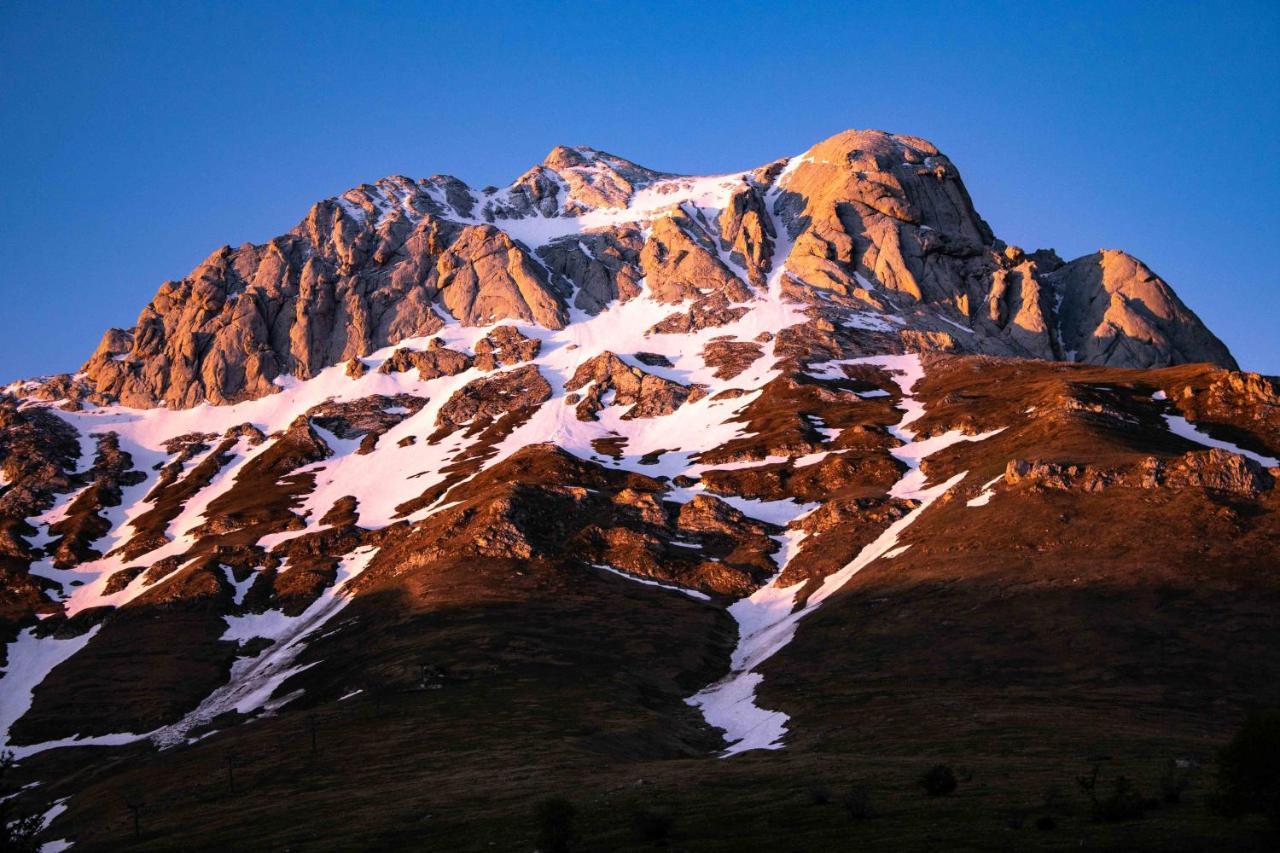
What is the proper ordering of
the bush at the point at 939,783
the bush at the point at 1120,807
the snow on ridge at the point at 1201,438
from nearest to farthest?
the bush at the point at 1120,807 < the bush at the point at 939,783 < the snow on ridge at the point at 1201,438

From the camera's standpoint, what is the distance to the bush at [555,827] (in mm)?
37312

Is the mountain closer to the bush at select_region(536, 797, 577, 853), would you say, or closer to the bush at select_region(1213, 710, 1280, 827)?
the bush at select_region(1213, 710, 1280, 827)

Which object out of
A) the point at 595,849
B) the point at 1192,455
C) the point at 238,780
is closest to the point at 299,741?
the point at 238,780

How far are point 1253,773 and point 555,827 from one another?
23.7 meters

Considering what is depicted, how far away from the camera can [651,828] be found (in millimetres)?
38344

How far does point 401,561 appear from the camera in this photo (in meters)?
141

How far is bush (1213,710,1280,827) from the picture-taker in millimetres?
31328

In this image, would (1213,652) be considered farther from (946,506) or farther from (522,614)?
(522,614)

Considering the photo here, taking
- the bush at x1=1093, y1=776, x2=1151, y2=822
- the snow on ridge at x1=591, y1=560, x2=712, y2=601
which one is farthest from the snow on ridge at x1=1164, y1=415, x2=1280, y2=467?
the bush at x1=1093, y1=776, x2=1151, y2=822

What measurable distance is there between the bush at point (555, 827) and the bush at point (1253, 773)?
22.4 metres

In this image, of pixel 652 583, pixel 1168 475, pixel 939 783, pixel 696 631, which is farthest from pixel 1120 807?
pixel 652 583

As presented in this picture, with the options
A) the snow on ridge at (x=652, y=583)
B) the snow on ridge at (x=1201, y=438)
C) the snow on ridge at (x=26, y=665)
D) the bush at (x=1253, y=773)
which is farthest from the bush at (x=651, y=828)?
the snow on ridge at (x=1201, y=438)

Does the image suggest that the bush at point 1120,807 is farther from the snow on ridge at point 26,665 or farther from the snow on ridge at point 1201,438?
the snow on ridge at point 26,665

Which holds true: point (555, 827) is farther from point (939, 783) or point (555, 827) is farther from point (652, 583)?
point (652, 583)
